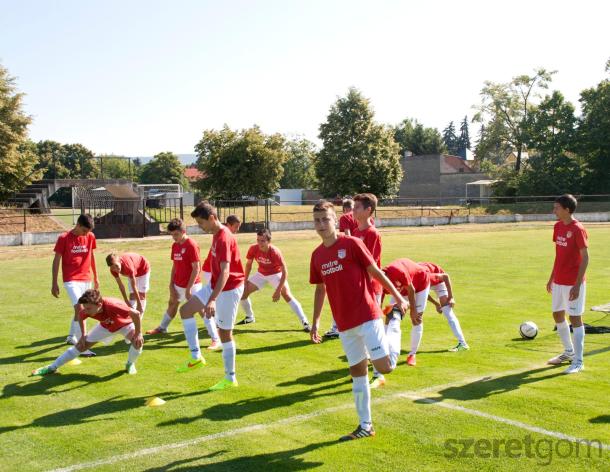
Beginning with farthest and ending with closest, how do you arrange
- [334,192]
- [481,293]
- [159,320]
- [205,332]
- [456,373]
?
[334,192] → [481,293] → [159,320] → [205,332] → [456,373]

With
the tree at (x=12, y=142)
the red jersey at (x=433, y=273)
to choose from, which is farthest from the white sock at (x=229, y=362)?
the tree at (x=12, y=142)

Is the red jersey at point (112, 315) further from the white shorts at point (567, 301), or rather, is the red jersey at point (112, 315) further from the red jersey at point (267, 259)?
the white shorts at point (567, 301)

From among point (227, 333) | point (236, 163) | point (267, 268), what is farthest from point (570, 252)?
point (236, 163)

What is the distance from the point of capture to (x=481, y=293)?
1554 centimetres

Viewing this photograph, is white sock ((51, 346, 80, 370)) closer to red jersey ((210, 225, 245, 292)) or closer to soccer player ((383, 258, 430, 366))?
red jersey ((210, 225, 245, 292))

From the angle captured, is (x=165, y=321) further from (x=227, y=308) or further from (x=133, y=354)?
(x=227, y=308)

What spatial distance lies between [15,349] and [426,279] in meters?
6.99

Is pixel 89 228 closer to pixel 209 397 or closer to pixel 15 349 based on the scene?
pixel 15 349

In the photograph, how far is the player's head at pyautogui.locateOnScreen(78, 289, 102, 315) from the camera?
805 cm

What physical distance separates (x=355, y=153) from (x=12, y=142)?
115ft

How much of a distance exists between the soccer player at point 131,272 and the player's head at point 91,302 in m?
1.17

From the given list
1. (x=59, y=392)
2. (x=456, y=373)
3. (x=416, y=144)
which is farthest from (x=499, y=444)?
(x=416, y=144)

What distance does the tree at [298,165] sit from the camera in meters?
105

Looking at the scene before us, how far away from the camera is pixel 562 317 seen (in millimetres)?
8562
